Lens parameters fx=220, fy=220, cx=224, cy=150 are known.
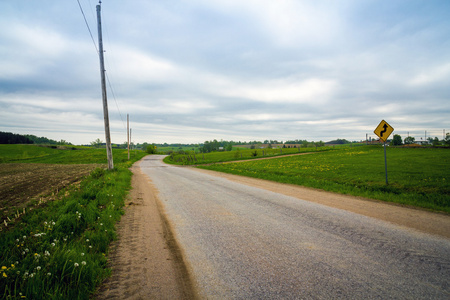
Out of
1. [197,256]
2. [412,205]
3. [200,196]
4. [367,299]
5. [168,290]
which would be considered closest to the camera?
[367,299]

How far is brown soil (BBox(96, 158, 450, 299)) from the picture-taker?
3189 millimetres

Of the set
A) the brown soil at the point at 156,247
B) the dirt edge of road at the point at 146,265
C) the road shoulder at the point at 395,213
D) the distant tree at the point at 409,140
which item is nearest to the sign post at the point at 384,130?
the road shoulder at the point at 395,213

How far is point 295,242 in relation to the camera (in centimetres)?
466

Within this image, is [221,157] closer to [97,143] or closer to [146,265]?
[146,265]

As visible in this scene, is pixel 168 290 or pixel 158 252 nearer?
pixel 168 290

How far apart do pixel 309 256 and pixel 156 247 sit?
307 cm

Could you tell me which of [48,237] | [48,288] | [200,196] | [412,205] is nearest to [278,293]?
[48,288]

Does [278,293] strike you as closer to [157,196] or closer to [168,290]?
[168,290]

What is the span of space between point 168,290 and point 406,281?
344 cm

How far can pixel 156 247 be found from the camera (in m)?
4.67

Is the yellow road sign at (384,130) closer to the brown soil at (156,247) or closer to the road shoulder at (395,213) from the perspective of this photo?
the road shoulder at (395,213)

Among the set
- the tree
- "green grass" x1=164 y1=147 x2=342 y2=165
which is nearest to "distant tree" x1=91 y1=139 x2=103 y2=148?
"green grass" x1=164 y1=147 x2=342 y2=165

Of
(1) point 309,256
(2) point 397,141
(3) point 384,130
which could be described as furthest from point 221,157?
(1) point 309,256

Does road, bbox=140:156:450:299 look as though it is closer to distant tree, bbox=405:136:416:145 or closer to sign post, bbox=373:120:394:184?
sign post, bbox=373:120:394:184
